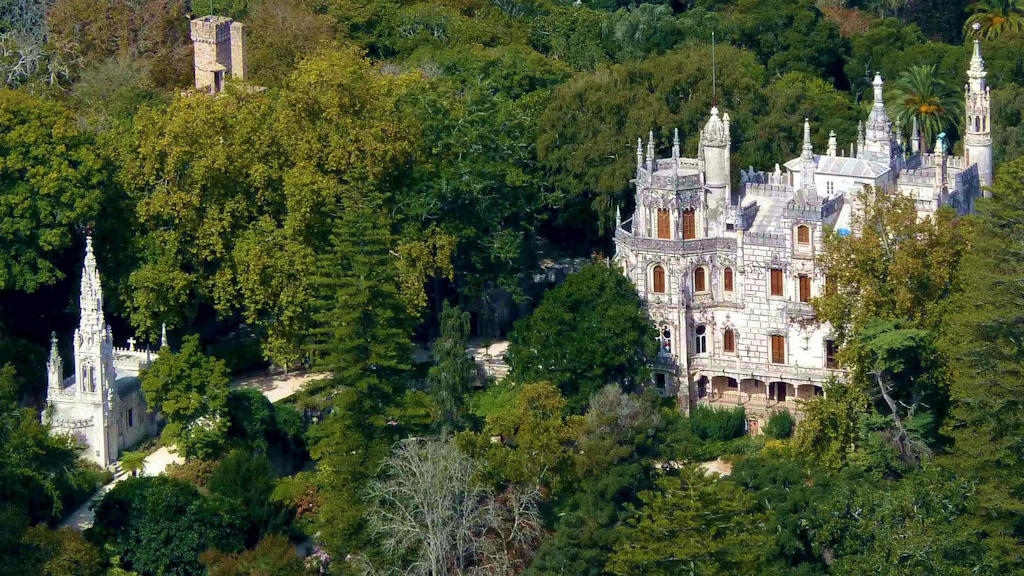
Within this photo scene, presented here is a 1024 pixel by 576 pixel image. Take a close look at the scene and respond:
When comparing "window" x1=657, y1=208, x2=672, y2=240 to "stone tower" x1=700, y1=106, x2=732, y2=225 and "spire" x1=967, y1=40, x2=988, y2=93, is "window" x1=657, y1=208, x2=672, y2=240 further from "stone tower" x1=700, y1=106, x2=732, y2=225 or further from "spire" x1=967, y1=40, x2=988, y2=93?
"spire" x1=967, y1=40, x2=988, y2=93

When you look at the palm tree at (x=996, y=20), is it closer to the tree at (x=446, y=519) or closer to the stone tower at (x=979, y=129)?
the stone tower at (x=979, y=129)

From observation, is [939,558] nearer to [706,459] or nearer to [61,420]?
[706,459]

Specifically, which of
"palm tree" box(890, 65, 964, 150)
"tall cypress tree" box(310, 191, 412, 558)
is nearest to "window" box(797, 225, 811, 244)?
"tall cypress tree" box(310, 191, 412, 558)

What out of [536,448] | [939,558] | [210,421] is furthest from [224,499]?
[939,558]

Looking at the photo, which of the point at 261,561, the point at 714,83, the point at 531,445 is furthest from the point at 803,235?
the point at 261,561

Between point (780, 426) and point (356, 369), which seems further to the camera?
point (780, 426)

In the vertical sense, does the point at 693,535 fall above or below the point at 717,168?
below

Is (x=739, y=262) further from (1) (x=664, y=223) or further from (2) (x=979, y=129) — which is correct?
(2) (x=979, y=129)
